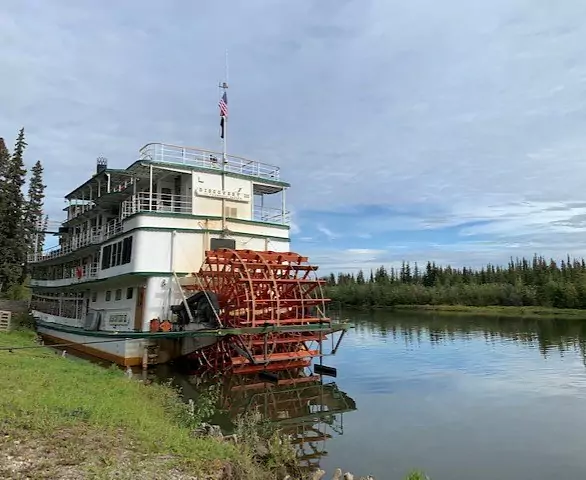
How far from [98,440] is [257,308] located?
11207 millimetres

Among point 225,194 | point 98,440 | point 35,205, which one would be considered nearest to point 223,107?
point 225,194

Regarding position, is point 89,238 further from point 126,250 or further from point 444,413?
point 444,413

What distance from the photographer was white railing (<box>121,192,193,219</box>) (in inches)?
733

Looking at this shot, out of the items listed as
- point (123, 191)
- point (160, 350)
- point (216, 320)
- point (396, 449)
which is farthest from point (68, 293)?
point (396, 449)

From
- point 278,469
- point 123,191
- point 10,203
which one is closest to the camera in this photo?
point 278,469

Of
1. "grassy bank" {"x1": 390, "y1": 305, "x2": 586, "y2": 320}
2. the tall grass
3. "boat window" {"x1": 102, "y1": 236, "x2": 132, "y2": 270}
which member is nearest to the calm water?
the tall grass

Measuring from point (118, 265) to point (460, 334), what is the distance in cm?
2249

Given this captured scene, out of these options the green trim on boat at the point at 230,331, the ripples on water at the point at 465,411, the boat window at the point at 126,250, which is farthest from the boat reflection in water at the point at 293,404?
the boat window at the point at 126,250

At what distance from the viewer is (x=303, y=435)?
10484mm

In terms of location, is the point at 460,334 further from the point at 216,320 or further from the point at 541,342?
the point at 216,320

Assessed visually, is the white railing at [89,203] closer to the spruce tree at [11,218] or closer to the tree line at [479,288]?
the spruce tree at [11,218]

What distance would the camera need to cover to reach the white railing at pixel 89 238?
20.6m

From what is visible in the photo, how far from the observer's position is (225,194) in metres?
19.2

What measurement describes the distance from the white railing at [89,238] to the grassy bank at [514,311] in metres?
39.8
